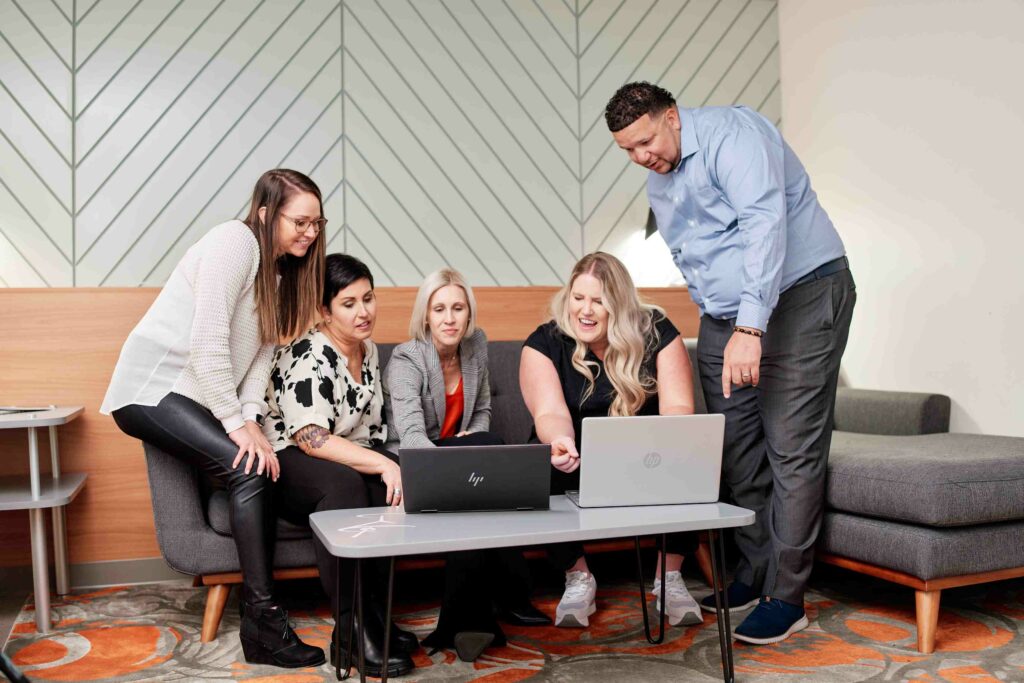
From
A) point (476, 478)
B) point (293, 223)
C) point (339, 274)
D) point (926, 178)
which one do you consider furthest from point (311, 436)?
point (926, 178)

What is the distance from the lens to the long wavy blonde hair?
2430 millimetres

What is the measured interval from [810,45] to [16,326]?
3.14m

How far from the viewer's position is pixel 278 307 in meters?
2.35

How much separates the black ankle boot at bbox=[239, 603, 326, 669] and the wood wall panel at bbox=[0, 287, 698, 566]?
2.94ft

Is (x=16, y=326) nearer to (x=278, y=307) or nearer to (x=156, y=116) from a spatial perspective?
Answer: (x=156, y=116)

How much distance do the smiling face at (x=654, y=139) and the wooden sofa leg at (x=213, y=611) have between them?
61.1 inches

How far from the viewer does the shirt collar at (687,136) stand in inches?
89.7

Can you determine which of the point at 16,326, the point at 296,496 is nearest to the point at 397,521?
the point at 296,496

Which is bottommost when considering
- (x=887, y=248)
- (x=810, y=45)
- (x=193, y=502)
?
(x=193, y=502)

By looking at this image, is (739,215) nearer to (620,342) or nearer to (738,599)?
(620,342)

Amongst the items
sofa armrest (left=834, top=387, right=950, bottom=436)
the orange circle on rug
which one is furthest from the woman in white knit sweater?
sofa armrest (left=834, top=387, right=950, bottom=436)

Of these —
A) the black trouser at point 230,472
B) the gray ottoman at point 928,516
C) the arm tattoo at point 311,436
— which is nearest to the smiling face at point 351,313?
the arm tattoo at point 311,436

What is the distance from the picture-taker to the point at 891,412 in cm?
303

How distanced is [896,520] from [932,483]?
16cm
